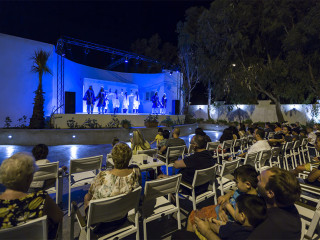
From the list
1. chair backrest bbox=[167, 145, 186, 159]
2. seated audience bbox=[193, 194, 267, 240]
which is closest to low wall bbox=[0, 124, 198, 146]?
chair backrest bbox=[167, 145, 186, 159]

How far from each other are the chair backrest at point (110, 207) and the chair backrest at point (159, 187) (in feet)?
0.42

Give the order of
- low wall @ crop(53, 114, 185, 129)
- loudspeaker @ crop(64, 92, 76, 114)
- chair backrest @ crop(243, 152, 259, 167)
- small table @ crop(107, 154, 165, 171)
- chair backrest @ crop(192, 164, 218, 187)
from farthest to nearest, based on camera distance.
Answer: loudspeaker @ crop(64, 92, 76, 114) → low wall @ crop(53, 114, 185, 129) → chair backrest @ crop(243, 152, 259, 167) → small table @ crop(107, 154, 165, 171) → chair backrest @ crop(192, 164, 218, 187)

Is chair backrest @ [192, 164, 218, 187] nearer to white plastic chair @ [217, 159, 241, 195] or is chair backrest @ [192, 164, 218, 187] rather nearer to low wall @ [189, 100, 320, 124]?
white plastic chair @ [217, 159, 241, 195]

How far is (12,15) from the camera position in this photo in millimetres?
10297

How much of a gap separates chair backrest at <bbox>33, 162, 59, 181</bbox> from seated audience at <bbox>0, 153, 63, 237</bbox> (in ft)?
3.15

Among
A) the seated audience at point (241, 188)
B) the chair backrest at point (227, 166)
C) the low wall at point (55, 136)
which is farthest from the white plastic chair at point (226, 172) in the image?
the low wall at point (55, 136)

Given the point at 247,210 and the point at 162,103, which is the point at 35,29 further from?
the point at 247,210

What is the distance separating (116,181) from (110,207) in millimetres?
236

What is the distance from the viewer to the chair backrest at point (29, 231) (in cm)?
97

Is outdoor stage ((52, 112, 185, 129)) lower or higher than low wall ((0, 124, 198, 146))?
higher

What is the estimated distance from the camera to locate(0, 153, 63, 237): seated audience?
42.3 inches

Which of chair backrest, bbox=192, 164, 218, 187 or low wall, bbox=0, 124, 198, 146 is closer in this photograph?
chair backrest, bbox=192, 164, 218, 187

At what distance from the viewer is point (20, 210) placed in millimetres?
1099

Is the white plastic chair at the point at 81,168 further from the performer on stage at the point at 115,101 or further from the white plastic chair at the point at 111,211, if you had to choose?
the performer on stage at the point at 115,101
